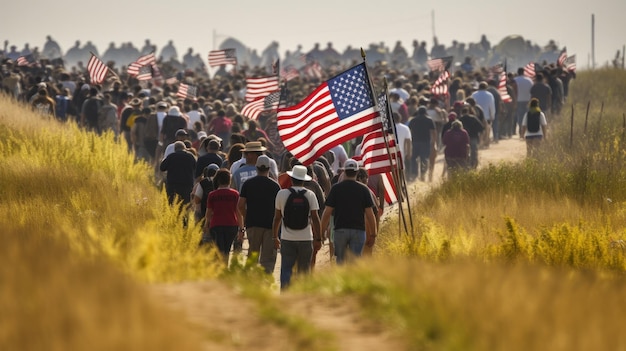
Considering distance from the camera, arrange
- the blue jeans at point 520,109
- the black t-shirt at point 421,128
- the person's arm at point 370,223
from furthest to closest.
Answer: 1. the blue jeans at point 520,109
2. the black t-shirt at point 421,128
3. the person's arm at point 370,223

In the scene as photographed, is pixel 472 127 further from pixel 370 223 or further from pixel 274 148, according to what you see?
pixel 370 223

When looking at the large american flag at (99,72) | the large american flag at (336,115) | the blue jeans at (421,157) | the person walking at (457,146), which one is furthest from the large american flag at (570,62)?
the large american flag at (336,115)

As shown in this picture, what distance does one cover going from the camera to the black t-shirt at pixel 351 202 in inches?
577

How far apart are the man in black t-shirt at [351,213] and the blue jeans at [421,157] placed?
47.8 ft

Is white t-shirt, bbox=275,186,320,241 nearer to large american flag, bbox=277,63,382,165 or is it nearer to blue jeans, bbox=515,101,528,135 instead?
large american flag, bbox=277,63,382,165

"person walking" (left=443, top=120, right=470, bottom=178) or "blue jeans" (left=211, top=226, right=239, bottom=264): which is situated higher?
"blue jeans" (left=211, top=226, right=239, bottom=264)

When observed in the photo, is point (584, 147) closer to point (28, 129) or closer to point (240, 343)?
point (28, 129)

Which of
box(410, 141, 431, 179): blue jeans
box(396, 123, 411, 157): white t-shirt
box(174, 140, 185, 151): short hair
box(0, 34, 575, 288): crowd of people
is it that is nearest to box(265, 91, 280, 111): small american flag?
box(0, 34, 575, 288): crowd of people

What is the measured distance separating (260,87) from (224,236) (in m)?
16.2

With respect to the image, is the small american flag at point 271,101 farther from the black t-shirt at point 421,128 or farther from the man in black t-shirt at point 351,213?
the man in black t-shirt at point 351,213

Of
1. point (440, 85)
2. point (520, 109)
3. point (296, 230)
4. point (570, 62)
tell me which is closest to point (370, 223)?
point (296, 230)

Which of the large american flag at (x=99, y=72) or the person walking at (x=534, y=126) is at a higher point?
the large american flag at (x=99, y=72)

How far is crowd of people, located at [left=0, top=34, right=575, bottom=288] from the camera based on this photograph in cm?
1468

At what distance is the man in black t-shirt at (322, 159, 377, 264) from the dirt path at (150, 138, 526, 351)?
4172mm
